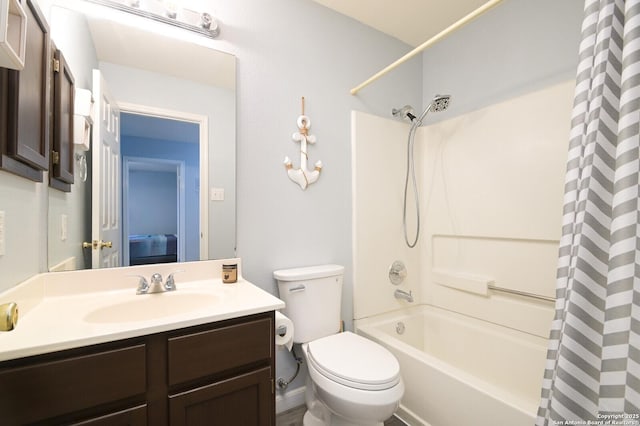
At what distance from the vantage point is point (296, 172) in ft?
5.63

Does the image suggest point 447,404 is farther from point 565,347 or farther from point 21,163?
point 21,163

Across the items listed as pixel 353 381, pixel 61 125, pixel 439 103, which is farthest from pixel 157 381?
pixel 439 103

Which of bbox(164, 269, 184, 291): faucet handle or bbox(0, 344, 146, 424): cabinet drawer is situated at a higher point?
bbox(164, 269, 184, 291): faucet handle

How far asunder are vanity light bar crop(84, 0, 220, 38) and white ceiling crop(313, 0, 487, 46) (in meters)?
0.76

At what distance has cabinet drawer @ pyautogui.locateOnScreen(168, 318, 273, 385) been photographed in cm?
87

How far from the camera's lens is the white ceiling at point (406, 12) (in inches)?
71.0

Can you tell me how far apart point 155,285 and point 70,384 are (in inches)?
20.0

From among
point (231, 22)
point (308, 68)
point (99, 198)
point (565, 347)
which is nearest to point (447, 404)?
point (565, 347)

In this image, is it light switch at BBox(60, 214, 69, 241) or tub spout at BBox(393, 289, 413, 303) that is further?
tub spout at BBox(393, 289, 413, 303)

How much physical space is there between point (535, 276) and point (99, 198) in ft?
7.43

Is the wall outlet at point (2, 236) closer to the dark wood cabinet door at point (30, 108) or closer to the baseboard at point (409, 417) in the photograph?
the dark wood cabinet door at point (30, 108)

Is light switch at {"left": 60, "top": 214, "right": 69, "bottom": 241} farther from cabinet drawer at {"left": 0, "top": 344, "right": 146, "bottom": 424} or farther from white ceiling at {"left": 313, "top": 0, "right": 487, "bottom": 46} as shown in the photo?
white ceiling at {"left": 313, "top": 0, "right": 487, "bottom": 46}

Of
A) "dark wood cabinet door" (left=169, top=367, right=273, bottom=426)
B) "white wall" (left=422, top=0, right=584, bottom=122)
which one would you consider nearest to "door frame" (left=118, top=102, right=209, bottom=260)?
"dark wood cabinet door" (left=169, top=367, right=273, bottom=426)

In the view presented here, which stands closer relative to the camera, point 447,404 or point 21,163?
point 21,163
